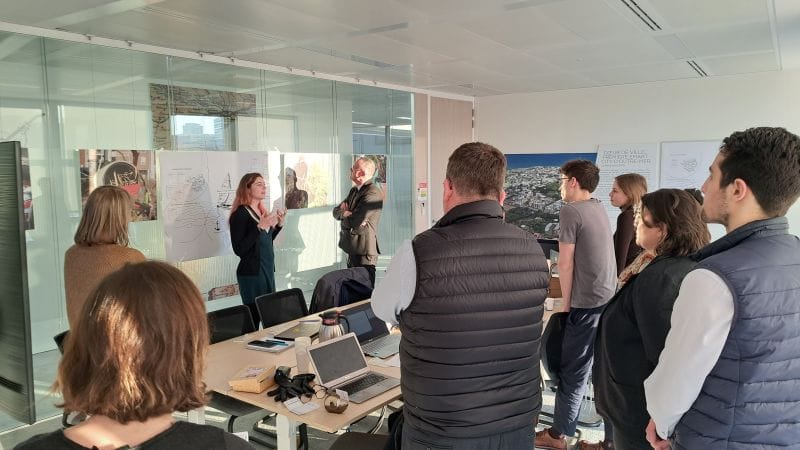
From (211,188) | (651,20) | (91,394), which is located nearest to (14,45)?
(211,188)

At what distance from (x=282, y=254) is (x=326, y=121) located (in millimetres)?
1598

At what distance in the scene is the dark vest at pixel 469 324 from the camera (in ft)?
5.52

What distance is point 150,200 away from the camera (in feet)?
14.5

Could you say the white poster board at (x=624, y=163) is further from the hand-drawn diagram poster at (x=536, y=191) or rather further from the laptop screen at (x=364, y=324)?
the laptop screen at (x=364, y=324)

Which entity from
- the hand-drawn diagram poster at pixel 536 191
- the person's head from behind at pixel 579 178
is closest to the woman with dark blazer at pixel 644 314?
the person's head from behind at pixel 579 178

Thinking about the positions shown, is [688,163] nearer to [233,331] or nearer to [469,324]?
[233,331]

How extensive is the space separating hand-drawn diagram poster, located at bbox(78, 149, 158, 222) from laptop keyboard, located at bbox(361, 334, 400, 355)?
8.21ft

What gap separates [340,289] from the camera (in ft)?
12.4

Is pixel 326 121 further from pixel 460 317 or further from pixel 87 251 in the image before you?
pixel 460 317

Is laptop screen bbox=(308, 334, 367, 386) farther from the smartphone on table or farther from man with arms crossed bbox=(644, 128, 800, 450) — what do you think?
man with arms crossed bbox=(644, 128, 800, 450)

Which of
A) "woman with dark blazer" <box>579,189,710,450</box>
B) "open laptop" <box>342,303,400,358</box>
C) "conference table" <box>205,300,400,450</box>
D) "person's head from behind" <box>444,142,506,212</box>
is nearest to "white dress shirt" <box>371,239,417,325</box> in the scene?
"person's head from behind" <box>444,142,506,212</box>

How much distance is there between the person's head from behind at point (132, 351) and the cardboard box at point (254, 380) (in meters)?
1.42

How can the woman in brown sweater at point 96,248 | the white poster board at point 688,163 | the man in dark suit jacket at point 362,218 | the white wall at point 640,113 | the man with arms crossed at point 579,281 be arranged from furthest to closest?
the white poster board at point 688,163
the white wall at point 640,113
the man in dark suit jacket at point 362,218
the man with arms crossed at point 579,281
the woman in brown sweater at point 96,248

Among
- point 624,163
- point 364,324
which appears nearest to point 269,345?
point 364,324
